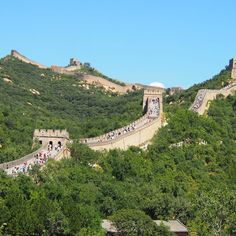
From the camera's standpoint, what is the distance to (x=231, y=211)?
40.7 metres

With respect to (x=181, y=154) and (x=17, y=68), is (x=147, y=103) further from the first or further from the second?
(x=17, y=68)

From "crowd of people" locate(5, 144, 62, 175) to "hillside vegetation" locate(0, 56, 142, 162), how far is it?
306 cm

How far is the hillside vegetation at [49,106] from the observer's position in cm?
6005

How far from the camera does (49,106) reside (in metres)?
88.2

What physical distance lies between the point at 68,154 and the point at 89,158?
1747 mm

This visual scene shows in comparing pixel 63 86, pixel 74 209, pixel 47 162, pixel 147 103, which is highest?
pixel 63 86

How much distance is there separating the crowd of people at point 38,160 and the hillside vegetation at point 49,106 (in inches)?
121

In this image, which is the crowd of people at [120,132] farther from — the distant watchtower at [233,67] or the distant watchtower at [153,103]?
the distant watchtower at [233,67]

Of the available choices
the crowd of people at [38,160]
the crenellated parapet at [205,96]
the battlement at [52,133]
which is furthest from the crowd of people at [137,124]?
the crowd of people at [38,160]

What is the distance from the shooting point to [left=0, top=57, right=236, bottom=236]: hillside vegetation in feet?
117

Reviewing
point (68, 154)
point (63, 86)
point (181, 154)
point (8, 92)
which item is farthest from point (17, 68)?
point (68, 154)

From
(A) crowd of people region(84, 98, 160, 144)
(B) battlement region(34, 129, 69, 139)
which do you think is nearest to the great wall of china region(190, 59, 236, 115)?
(A) crowd of people region(84, 98, 160, 144)

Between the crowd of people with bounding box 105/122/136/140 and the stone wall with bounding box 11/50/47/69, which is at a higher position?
the stone wall with bounding box 11/50/47/69

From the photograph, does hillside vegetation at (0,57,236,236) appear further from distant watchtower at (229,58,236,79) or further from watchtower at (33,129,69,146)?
distant watchtower at (229,58,236,79)
